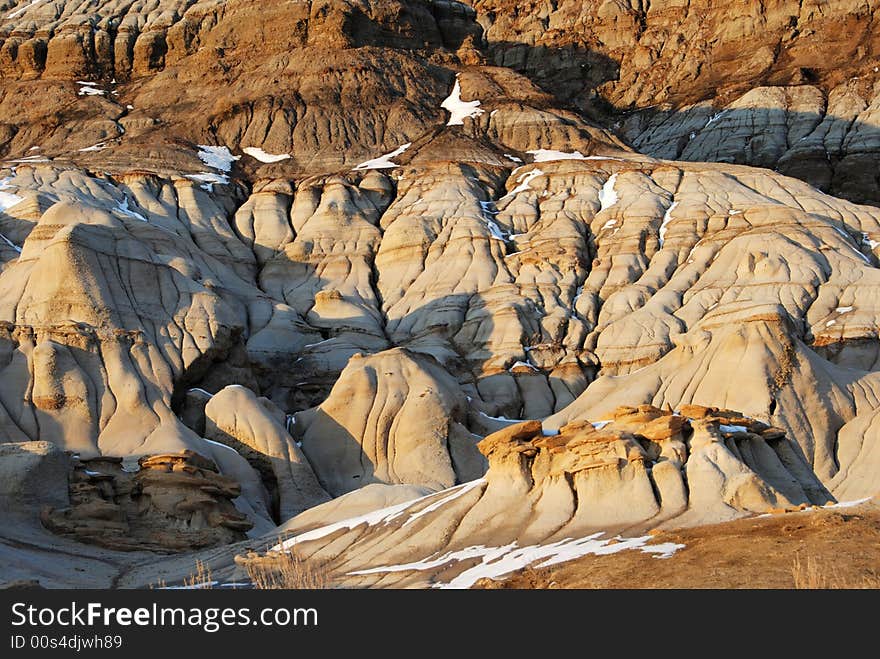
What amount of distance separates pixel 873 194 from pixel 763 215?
3019 cm

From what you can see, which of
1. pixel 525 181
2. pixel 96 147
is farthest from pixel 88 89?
pixel 525 181

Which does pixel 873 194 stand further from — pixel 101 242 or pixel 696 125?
pixel 101 242

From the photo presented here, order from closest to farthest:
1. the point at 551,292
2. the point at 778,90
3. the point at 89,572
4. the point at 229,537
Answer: the point at 89,572
the point at 229,537
the point at 551,292
the point at 778,90

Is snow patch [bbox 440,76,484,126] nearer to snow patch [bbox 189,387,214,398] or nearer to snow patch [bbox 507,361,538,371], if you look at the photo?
snow patch [bbox 507,361,538,371]

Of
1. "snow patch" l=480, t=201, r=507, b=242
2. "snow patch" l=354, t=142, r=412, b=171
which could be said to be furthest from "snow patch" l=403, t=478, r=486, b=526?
"snow patch" l=354, t=142, r=412, b=171

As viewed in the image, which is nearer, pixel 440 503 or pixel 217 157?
pixel 440 503

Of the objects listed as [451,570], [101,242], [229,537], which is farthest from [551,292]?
[451,570]

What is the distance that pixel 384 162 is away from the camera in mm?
105188

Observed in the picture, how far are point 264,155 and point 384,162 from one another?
9.70m

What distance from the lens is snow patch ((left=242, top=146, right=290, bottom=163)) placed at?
106688 mm

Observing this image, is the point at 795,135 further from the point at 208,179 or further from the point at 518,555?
the point at 518,555

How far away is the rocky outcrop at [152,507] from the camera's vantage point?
161 feet

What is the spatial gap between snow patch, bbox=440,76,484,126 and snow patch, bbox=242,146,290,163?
13.6 metres

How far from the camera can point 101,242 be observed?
234 feet
